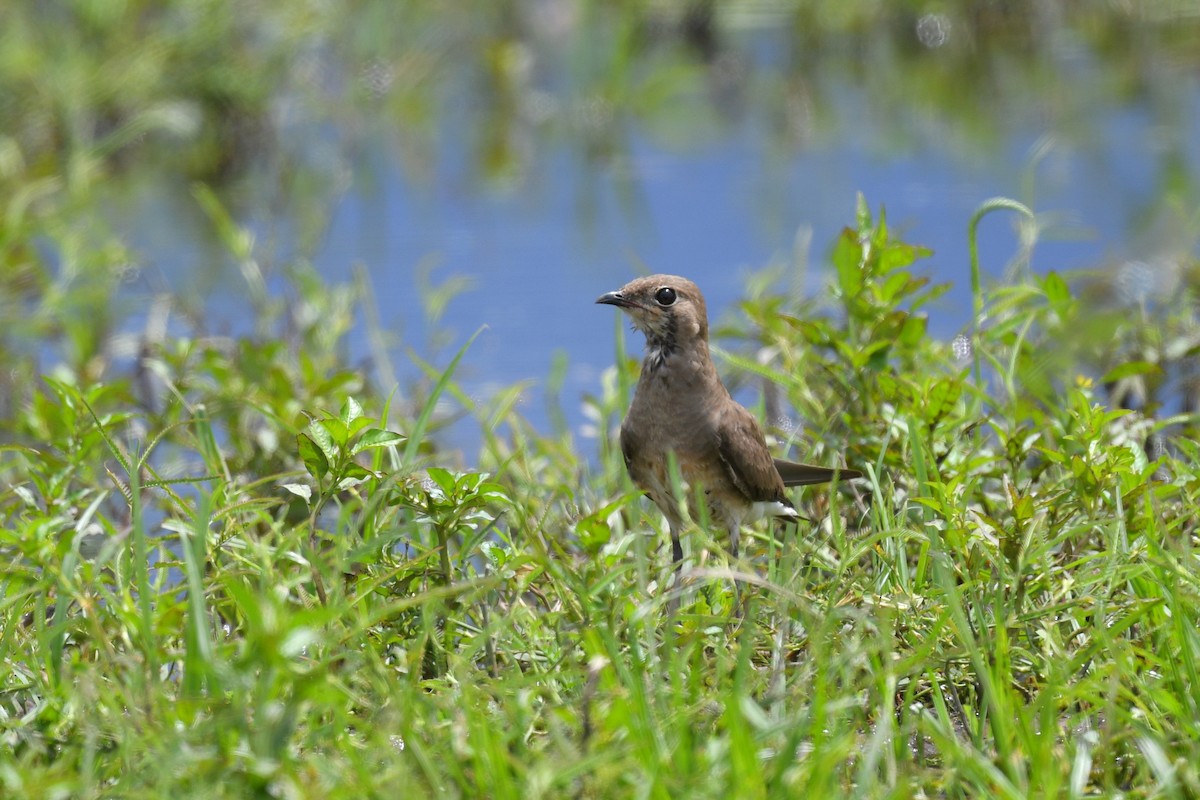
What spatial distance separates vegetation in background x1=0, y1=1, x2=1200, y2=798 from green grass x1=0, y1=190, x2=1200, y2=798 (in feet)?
0.04

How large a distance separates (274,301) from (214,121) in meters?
4.15

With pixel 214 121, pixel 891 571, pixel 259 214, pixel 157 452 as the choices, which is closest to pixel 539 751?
pixel 891 571

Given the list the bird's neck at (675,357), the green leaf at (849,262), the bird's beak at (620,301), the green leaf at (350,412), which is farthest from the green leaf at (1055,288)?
the green leaf at (350,412)

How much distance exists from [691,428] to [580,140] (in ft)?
19.0

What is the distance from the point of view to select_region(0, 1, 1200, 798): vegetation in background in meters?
1.99

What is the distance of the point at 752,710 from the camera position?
1.98 metres

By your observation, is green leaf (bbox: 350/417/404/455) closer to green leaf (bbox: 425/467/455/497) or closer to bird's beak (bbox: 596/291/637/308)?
green leaf (bbox: 425/467/455/497)

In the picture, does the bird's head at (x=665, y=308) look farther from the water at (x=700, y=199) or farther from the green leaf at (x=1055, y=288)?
the water at (x=700, y=199)

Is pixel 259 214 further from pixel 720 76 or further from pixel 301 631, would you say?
pixel 301 631

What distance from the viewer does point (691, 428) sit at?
3381 millimetres

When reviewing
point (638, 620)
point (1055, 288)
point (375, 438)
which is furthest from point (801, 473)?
point (375, 438)

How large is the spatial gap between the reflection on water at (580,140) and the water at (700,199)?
1.0 inches

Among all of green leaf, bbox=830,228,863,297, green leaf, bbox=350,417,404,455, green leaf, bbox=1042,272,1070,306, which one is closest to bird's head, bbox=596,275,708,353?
green leaf, bbox=830,228,863,297

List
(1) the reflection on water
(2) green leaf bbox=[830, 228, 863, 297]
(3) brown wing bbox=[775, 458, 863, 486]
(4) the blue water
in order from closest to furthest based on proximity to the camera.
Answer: (2) green leaf bbox=[830, 228, 863, 297]
(3) brown wing bbox=[775, 458, 863, 486]
(4) the blue water
(1) the reflection on water
